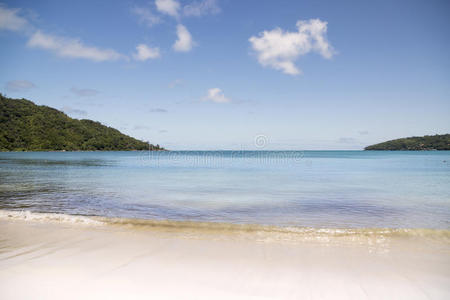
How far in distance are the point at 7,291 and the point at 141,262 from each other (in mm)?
1641

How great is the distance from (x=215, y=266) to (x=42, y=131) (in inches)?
4751

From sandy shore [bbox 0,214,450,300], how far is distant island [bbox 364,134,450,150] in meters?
152

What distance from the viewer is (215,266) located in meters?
4.12

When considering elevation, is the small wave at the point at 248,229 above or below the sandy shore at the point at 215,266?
below

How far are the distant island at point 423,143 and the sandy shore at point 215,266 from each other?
152m

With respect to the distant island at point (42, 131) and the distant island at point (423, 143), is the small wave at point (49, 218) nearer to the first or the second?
the distant island at point (42, 131)

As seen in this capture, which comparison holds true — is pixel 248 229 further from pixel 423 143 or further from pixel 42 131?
pixel 423 143

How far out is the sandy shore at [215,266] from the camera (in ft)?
10.9

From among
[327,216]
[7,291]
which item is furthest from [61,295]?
[327,216]

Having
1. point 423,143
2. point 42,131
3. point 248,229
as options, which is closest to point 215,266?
point 248,229

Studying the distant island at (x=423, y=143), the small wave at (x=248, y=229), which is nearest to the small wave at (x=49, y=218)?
the small wave at (x=248, y=229)

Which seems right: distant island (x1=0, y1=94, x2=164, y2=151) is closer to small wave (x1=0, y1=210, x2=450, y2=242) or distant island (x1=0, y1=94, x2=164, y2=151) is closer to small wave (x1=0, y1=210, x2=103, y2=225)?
small wave (x1=0, y1=210, x2=103, y2=225)

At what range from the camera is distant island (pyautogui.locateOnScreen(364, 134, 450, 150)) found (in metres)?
127

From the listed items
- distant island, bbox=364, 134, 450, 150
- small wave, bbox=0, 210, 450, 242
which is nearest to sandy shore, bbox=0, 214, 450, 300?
small wave, bbox=0, 210, 450, 242
